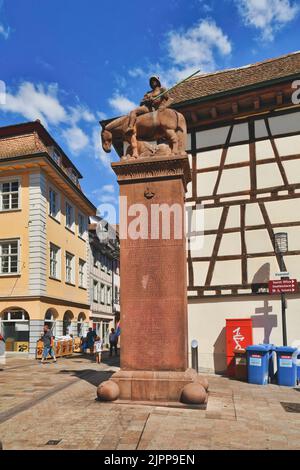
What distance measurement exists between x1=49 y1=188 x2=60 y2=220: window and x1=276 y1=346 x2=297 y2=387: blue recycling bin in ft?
53.4

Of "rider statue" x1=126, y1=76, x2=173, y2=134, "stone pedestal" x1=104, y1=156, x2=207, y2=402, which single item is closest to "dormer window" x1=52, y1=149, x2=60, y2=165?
"rider statue" x1=126, y1=76, x2=173, y2=134

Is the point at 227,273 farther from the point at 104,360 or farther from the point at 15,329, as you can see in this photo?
the point at 15,329

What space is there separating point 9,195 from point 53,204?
265 cm

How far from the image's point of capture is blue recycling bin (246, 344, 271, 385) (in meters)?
11.3

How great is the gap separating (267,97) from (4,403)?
11.5 metres

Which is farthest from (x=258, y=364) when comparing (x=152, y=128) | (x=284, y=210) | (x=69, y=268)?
(x=69, y=268)

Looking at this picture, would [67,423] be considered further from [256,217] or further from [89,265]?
→ [89,265]

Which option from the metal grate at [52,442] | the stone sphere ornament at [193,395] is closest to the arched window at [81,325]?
the stone sphere ornament at [193,395]

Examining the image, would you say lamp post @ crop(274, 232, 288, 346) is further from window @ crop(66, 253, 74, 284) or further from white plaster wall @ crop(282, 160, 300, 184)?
window @ crop(66, 253, 74, 284)

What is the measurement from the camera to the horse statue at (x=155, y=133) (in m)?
8.91

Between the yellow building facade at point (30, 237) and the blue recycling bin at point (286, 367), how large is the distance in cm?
1329

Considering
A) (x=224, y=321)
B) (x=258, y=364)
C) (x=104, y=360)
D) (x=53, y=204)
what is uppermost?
(x=53, y=204)

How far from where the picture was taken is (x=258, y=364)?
11.3m
